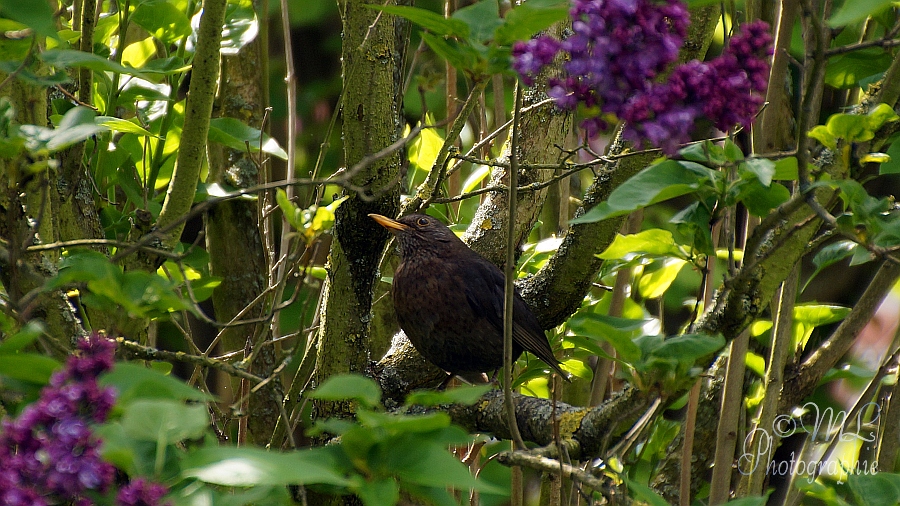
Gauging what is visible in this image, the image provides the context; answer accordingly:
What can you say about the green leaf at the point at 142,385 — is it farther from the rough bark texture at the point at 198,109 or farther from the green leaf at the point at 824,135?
the green leaf at the point at 824,135

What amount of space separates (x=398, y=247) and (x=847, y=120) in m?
1.98

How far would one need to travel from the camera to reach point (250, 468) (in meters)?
0.95

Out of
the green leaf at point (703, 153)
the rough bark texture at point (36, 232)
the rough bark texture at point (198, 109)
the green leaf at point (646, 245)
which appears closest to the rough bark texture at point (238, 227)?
the rough bark texture at point (198, 109)

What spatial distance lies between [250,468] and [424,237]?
2.20 meters

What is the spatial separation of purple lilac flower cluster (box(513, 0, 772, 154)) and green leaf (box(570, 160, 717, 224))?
0.15 meters

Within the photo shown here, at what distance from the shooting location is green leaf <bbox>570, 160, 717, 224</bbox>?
1403mm

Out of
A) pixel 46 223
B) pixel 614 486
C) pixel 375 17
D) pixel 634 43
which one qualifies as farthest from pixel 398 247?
pixel 634 43

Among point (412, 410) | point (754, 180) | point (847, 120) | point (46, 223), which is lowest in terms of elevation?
point (412, 410)

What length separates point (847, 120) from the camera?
1.60m

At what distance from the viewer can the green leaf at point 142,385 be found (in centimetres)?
109

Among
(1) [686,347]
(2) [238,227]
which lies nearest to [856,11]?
(1) [686,347]

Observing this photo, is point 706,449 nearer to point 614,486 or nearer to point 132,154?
point 614,486

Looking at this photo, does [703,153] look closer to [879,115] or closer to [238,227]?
[879,115]

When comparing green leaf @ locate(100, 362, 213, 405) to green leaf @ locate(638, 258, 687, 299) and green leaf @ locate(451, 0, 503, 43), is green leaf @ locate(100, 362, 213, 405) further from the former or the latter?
green leaf @ locate(638, 258, 687, 299)
